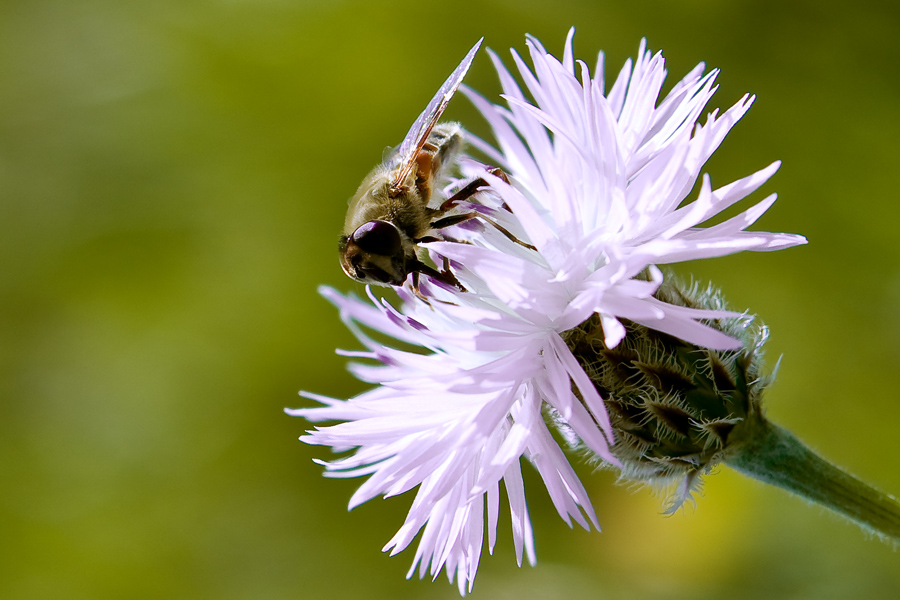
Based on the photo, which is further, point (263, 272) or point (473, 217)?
point (263, 272)

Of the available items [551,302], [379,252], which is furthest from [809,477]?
[379,252]

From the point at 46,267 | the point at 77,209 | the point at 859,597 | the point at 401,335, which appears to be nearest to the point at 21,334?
the point at 46,267

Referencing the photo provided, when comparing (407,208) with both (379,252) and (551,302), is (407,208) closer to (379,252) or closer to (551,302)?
(379,252)

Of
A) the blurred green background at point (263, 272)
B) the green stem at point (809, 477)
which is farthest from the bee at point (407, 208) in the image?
the blurred green background at point (263, 272)

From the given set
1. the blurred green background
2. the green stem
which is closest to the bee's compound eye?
the green stem

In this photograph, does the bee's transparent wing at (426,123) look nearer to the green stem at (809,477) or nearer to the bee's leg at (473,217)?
the bee's leg at (473,217)

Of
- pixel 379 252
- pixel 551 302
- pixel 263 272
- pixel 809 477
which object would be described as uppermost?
pixel 263 272
